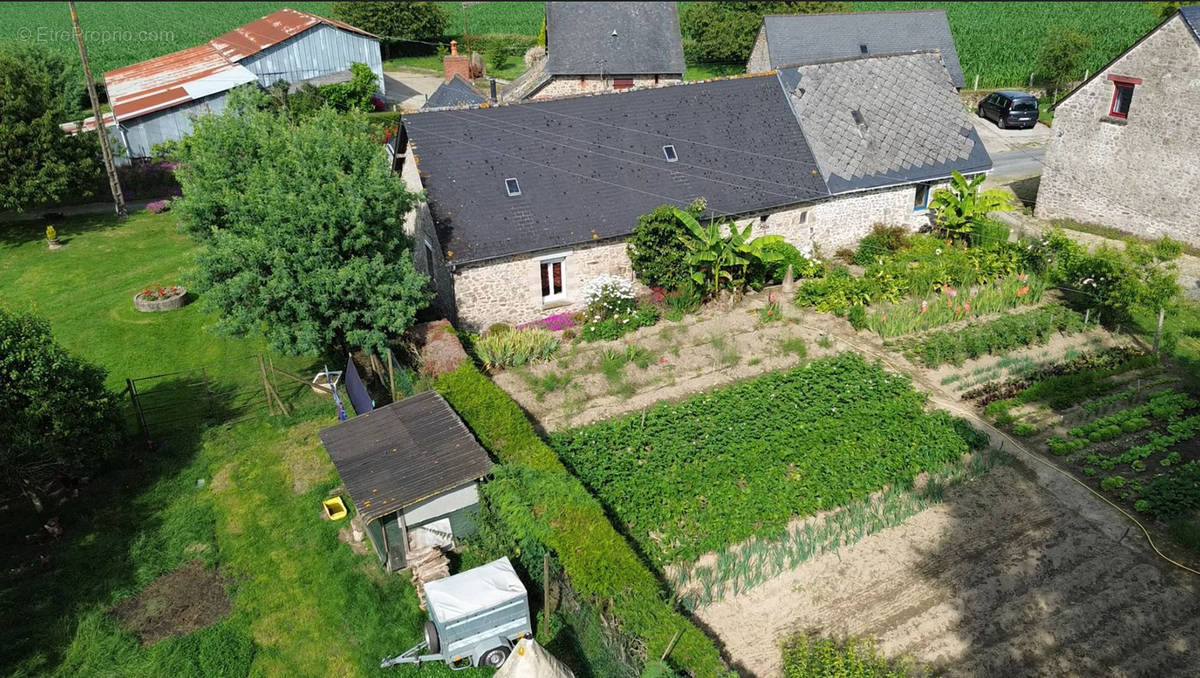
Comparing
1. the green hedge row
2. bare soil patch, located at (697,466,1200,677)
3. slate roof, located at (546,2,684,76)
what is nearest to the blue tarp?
the green hedge row

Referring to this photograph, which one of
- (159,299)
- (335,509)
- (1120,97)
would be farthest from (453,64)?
(335,509)

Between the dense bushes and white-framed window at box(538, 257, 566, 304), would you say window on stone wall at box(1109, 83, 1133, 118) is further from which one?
white-framed window at box(538, 257, 566, 304)

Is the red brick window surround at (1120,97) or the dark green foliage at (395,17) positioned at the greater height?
the dark green foliage at (395,17)

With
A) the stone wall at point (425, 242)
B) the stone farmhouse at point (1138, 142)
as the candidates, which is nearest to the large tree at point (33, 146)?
the stone wall at point (425, 242)

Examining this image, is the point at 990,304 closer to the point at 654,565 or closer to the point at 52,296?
the point at 654,565

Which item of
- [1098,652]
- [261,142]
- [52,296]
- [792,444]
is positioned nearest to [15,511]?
[261,142]

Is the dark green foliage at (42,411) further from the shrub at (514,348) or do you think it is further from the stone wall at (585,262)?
the stone wall at (585,262)

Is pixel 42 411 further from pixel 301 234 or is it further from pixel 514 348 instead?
pixel 514 348
